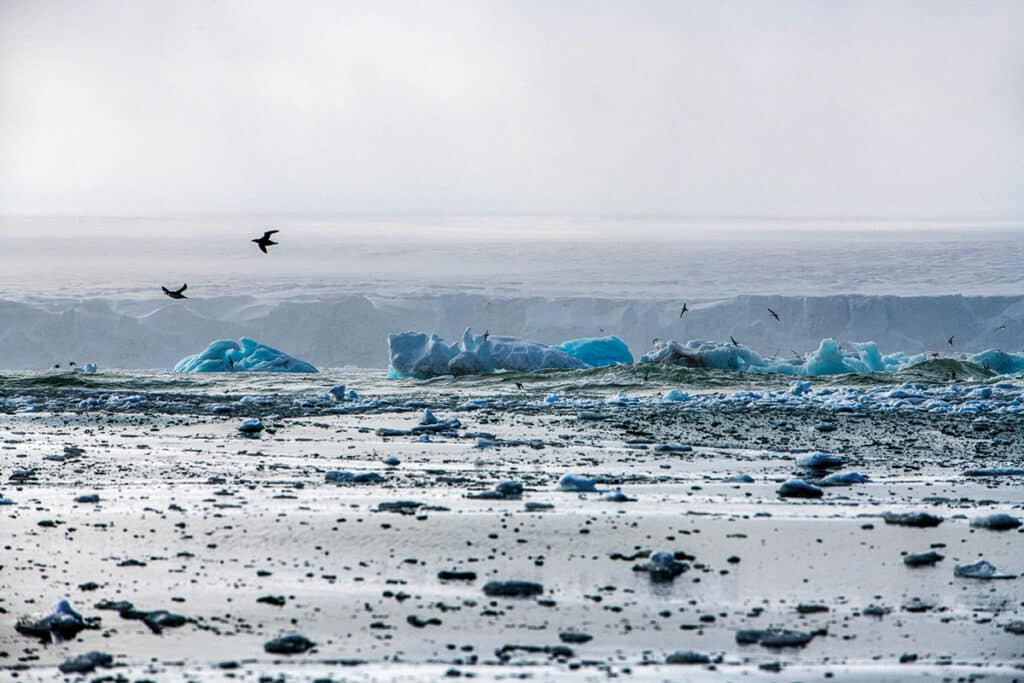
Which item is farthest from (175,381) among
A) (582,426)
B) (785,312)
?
(785,312)

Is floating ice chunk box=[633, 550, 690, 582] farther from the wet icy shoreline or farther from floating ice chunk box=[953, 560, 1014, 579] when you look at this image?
floating ice chunk box=[953, 560, 1014, 579]

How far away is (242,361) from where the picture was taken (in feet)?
76.7

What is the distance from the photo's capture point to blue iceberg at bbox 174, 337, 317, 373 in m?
23.0

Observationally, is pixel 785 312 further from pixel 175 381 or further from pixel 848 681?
pixel 848 681

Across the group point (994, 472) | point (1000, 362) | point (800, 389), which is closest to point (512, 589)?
Answer: point (994, 472)

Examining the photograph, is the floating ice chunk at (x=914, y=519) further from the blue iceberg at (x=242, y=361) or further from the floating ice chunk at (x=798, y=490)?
the blue iceberg at (x=242, y=361)

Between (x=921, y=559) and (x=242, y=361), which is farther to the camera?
(x=242, y=361)

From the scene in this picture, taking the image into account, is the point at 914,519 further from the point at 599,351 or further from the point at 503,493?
the point at 599,351

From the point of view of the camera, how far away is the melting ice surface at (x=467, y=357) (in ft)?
68.8

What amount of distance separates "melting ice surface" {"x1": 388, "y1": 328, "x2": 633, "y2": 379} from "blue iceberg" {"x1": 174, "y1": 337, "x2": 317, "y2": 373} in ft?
8.45

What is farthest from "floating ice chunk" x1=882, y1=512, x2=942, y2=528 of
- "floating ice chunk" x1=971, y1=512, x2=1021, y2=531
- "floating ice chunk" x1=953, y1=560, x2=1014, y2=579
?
"floating ice chunk" x1=953, y1=560, x2=1014, y2=579

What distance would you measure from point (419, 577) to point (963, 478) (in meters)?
4.92

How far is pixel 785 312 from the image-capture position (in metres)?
39.2

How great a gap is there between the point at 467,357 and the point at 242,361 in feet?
16.0
